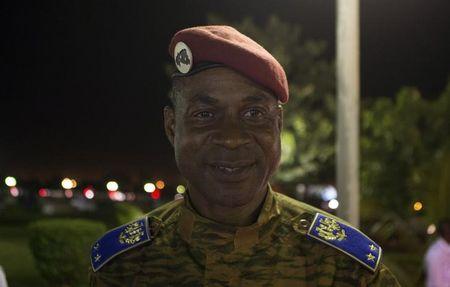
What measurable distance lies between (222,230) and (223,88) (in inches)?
15.8

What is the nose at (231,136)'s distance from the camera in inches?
83.4

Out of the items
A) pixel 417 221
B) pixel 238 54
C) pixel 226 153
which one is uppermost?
pixel 238 54

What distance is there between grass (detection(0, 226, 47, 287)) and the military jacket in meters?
9.88

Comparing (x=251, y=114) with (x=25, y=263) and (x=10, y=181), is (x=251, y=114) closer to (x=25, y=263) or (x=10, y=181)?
(x=25, y=263)

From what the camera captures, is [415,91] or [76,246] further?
[415,91]

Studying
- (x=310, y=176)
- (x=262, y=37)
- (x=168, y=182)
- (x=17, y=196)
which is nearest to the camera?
(x=262, y=37)

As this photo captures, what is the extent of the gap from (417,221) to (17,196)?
25.3m

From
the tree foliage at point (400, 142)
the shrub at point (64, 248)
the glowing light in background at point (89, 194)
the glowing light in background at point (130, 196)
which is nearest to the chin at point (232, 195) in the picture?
the shrub at point (64, 248)

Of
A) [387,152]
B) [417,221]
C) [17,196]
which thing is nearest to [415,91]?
[387,152]

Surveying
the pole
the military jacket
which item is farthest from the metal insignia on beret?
the pole

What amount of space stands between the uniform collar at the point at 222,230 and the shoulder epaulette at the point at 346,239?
0.13 meters

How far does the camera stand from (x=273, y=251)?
2305 millimetres

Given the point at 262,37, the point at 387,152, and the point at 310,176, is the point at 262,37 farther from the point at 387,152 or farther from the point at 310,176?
the point at 387,152

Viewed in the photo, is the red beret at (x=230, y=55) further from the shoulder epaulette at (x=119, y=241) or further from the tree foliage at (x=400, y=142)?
the tree foliage at (x=400, y=142)
